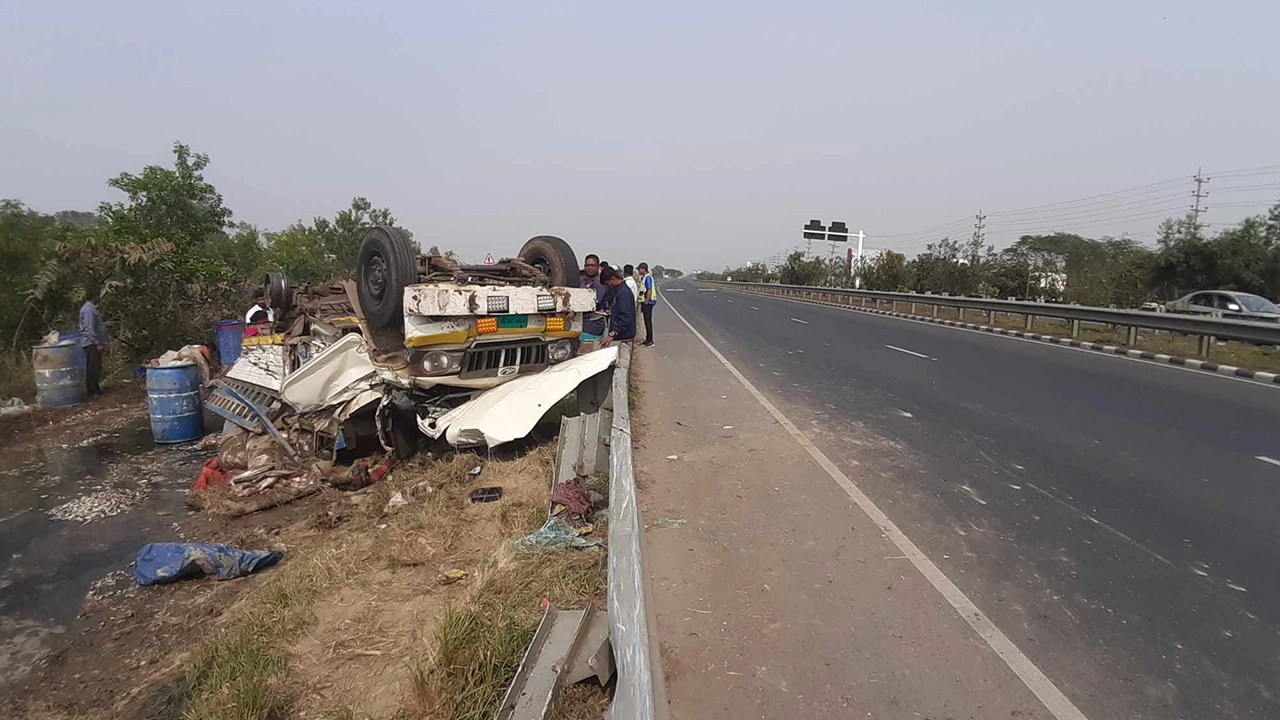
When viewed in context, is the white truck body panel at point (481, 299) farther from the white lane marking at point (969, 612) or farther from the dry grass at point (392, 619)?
the white lane marking at point (969, 612)

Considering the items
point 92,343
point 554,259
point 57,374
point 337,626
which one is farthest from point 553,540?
point 92,343

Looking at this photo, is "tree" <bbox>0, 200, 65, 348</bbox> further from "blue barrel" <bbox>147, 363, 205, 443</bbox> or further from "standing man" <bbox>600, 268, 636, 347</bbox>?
"standing man" <bbox>600, 268, 636, 347</bbox>

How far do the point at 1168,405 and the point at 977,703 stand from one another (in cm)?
800

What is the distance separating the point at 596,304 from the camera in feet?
29.7

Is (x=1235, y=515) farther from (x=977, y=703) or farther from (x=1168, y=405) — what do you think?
(x=1168, y=405)

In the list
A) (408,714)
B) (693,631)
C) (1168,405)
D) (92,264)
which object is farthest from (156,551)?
(1168,405)

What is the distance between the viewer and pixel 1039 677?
2939 mm

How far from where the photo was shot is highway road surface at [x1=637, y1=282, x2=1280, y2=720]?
307cm

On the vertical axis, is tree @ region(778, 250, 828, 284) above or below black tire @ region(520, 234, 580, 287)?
above

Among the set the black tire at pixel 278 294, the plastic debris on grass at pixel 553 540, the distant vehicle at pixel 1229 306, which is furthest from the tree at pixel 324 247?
the distant vehicle at pixel 1229 306

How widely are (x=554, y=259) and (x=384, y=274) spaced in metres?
2.22

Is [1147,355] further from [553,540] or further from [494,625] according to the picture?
[494,625]

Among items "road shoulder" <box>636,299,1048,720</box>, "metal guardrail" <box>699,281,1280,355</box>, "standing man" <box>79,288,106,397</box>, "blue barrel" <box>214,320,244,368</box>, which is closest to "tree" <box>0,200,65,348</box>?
"standing man" <box>79,288,106,397</box>

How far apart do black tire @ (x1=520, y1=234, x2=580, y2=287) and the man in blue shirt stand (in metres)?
0.51
